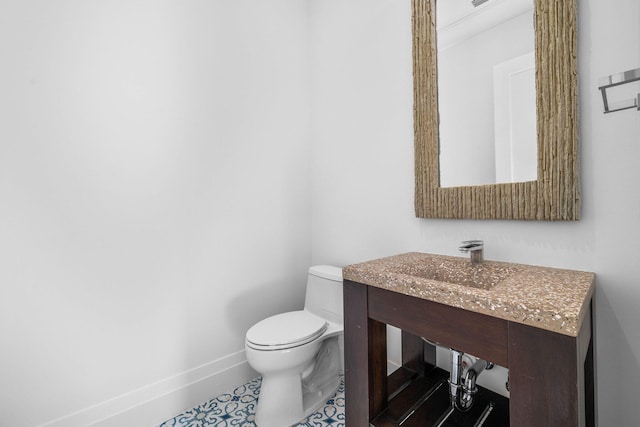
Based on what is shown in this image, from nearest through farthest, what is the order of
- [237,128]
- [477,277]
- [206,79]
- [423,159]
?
[477,277], [423,159], [206,79], [237,128]

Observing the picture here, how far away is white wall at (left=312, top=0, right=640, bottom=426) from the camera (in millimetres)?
938

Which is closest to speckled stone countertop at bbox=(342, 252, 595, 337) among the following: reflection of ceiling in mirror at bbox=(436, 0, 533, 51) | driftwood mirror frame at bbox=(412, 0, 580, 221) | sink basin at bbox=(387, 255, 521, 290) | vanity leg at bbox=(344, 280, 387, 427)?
sink basin at bbox=(387, 255, 521, 290)

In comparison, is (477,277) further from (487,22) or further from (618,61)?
(487,22)

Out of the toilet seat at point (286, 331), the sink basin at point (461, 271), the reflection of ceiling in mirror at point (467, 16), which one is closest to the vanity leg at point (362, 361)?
the sink basin at point (461, 271)

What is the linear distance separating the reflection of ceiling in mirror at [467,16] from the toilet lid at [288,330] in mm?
1455

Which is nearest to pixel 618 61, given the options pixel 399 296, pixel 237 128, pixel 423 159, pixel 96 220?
pixel 423 159

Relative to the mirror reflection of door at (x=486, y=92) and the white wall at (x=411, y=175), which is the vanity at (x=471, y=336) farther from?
the mirror reflection of door at (x=486, y=92)

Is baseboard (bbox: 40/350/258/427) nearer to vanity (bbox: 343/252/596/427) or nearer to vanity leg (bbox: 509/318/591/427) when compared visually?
vanity (bbox: 343/252/596/427)

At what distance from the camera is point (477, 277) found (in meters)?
1.04

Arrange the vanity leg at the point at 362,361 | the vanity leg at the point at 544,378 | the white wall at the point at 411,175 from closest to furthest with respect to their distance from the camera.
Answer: the vanity leg at the point at 544,378, the white wall at the point at 411,175, the vanity leg at the point at 362,361

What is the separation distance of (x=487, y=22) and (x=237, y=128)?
1308 millimetres

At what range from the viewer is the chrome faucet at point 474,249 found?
3.72 feet

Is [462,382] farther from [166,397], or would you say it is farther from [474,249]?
[166,397]

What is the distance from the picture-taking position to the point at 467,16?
1.28 meters
